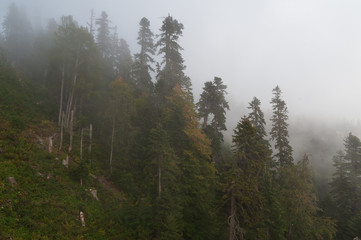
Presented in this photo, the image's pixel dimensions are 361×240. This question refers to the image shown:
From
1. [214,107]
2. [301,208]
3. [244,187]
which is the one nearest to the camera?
[244,187]

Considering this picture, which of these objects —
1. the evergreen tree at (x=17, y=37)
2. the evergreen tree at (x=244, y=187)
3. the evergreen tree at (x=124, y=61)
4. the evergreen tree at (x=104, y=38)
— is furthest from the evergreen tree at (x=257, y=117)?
the evergreen tree at (x=17, y=37)

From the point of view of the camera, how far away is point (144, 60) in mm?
38750

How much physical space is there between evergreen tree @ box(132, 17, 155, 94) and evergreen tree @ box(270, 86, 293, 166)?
20085mm

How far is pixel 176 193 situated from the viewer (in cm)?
1973

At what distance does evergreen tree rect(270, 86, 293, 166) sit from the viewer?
96.7 ft

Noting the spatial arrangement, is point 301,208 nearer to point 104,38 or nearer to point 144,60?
point 144,60

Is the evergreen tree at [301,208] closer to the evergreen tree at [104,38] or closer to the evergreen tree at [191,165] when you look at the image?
the evergreen tree at [191,165]

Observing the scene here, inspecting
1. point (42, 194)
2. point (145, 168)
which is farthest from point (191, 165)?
point (42, 194)

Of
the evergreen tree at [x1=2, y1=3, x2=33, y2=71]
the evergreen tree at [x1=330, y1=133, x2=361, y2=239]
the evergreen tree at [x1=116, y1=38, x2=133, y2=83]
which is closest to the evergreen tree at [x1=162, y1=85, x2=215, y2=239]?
the evergreen tree at [x1=116, y1=38, x2=133, y2=83]

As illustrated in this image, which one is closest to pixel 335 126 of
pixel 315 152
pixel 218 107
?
pixel 315 152

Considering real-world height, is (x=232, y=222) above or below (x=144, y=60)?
below

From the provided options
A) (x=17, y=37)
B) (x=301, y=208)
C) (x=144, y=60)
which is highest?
(x=17, y=37)

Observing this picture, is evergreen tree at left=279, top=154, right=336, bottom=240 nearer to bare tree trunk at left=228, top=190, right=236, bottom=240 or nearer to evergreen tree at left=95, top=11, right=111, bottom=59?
bare tree trunk at left=228, top=190, right=236, bottom=240

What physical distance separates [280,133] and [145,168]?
21.4 meters
